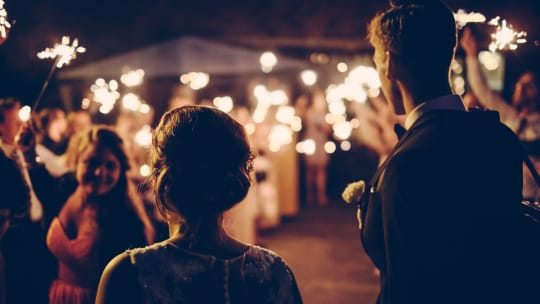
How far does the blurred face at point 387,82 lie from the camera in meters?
2.23

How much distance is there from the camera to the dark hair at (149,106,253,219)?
1882 millimetres

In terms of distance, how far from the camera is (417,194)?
74.5 inches

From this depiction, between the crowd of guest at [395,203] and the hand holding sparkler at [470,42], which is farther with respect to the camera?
the hand holding sparkler at [470,42]

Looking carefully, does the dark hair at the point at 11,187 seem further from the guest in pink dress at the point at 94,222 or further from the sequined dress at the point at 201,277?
the sequined dress at the point at 201,277

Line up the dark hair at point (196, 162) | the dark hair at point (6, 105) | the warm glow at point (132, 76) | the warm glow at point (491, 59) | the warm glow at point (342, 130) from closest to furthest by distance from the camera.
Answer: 1. the dark hair at point (196, 162)
2. the dark hair at point (6, 105)
3. the warm glow at point (491, 59)
4. the warm glow at point (132, 76)
5. the warm glow at point (342, 130)

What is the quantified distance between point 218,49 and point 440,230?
24.6 ft

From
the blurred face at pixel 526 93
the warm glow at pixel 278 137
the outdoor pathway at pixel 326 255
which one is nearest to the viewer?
the blurred face at pixel 526 93

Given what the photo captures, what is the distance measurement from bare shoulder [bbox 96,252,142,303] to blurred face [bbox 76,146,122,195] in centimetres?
206

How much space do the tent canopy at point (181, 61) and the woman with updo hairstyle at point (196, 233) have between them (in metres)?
6.94

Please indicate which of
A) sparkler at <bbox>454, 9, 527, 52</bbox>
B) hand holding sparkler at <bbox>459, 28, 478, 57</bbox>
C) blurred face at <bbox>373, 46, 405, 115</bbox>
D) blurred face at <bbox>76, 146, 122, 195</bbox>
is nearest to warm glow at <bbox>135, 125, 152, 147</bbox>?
blurred face at <bbox>76, 146, 122, 195</bbox>

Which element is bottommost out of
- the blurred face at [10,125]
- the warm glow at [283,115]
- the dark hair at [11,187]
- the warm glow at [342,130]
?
the dark hair at [11,187]

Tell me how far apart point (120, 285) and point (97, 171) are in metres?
2.11

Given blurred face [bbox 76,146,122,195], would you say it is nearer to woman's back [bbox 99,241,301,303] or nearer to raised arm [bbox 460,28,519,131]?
woman's back [bbox 99,241,301,303]

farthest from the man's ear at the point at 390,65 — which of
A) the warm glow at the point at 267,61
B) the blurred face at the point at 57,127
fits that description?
the warm glow at the point at 267,61
